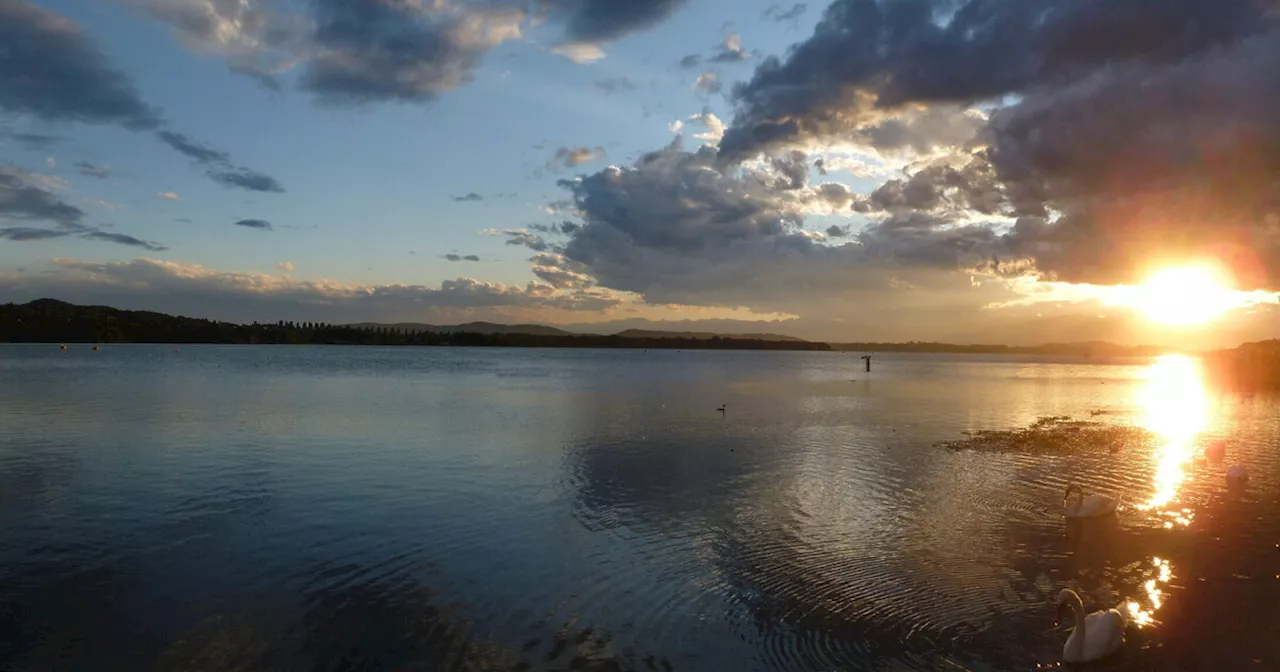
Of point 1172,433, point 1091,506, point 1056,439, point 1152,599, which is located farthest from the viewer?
point 1172,433

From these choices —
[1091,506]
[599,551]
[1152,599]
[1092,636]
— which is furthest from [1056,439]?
[599,551]

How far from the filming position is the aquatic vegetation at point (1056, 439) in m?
36.4

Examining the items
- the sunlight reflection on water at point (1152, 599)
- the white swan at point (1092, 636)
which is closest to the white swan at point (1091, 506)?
the sunlight reflection on water at point (1152, 599)

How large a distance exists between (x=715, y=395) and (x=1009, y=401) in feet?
90.7

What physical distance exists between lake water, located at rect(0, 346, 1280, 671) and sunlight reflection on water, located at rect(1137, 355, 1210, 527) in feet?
1.10

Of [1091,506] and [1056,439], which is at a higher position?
[1091,506]

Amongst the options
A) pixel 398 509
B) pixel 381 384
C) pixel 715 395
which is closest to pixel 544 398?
pixel 715 395

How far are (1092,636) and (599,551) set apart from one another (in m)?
10.4

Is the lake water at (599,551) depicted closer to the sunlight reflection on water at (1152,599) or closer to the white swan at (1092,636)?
the sunlight reflection on water at (1152,599)

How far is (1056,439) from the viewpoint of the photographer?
1538 inches

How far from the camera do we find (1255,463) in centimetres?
3256

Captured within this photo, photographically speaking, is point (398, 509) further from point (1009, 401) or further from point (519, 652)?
A: point (1009, 401)

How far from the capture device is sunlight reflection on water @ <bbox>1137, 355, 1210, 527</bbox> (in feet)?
78.7

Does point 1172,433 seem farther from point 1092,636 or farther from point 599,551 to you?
point 599,551
